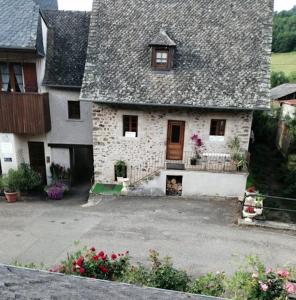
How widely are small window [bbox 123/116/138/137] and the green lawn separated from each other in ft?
165

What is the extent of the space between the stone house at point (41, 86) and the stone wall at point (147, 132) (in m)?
1.53

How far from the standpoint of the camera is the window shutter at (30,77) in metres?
13.7

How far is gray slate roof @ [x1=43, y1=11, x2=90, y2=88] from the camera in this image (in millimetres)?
14305

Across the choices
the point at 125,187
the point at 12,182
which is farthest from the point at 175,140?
the point at 12,182

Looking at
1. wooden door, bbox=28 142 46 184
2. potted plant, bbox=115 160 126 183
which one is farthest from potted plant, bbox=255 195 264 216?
wooden door, bbox=28 142 46 184

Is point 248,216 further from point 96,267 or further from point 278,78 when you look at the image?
point 278,78

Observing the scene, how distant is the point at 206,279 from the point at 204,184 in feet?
23.7

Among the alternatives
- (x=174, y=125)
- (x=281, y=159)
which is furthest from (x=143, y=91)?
(x=281, y=159)

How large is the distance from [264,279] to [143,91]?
9230 millimetres

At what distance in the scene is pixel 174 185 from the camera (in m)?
13.2

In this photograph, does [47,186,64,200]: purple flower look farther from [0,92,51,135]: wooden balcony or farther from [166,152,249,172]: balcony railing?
[166,152,249,172]: balcony railing

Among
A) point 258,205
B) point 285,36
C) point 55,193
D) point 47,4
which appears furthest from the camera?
point 285,36

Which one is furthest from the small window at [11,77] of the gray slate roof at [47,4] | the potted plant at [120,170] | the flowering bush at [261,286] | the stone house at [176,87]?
the flowering bush at [261,286]

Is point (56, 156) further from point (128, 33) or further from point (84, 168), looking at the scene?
point (128, 33)
